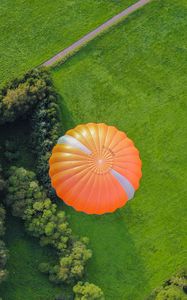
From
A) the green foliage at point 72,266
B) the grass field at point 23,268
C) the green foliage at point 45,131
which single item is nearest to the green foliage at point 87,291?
the green foliage at point 72,266

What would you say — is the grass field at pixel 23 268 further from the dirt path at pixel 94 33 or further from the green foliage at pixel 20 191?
the dirt path at pixel 94 33

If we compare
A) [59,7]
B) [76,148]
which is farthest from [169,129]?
[59,7]

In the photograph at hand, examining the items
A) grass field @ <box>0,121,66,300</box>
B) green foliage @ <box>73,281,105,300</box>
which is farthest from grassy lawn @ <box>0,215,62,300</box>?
green foliage @ <box>73,281,105,300</box>

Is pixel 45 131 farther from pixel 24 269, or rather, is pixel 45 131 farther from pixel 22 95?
pixel 24 269

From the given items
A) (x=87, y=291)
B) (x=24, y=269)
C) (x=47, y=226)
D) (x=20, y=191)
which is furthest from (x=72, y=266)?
(x=20, y=191)

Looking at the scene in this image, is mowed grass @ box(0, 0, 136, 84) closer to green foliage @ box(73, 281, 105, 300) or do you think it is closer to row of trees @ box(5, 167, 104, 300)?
row of trees @ box(5, 167, 104, 300)

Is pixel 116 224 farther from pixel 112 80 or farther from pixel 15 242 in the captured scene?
pixel 112 80
